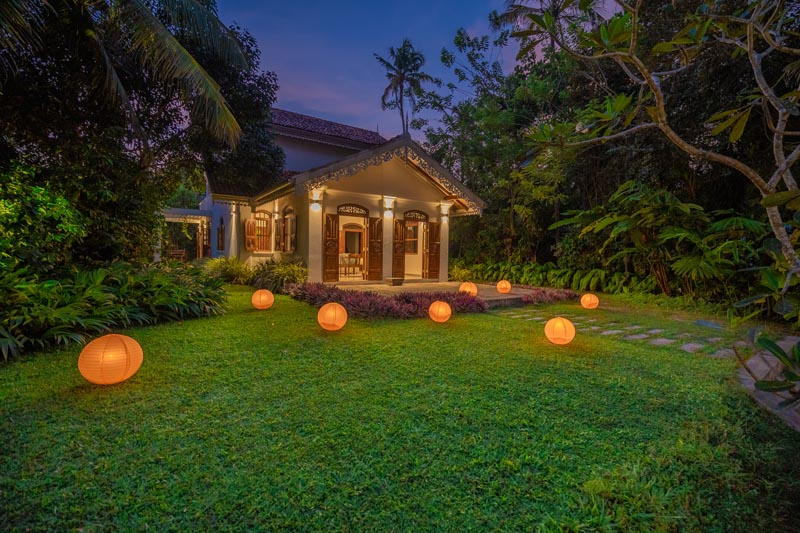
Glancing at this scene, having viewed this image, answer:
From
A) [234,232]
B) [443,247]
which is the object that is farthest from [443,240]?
[234,232]

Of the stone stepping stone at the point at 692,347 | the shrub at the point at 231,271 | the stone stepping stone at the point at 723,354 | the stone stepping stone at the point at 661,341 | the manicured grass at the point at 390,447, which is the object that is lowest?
the manicured grass at the point at 390,447

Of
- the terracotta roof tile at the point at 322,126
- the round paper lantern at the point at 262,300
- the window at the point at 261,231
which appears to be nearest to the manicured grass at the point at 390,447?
the round paper lantern at the point at 262,300

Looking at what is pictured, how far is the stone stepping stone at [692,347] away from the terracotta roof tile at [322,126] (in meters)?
14.1

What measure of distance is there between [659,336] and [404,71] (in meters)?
22.8

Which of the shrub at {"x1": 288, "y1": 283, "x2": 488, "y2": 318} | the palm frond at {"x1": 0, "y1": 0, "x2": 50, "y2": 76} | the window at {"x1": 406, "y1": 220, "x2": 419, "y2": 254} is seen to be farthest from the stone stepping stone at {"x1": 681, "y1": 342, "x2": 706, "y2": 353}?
the window at {"x1": 406, "y1": 220, "x2": 419, "y2": 254}

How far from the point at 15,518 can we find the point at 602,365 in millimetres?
4525

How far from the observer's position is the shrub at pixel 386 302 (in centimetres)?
643

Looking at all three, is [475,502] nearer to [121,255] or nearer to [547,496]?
[547,496]

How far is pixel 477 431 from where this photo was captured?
2.42 meters

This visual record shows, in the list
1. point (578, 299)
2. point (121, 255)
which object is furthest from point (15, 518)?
point (578, 299)

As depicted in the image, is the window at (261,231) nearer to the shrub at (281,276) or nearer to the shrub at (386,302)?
the shrub at (281,276)

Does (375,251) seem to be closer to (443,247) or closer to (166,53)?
(443,247)

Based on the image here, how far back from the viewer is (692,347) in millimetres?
4707

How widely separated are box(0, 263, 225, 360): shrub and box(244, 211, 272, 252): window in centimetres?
560
